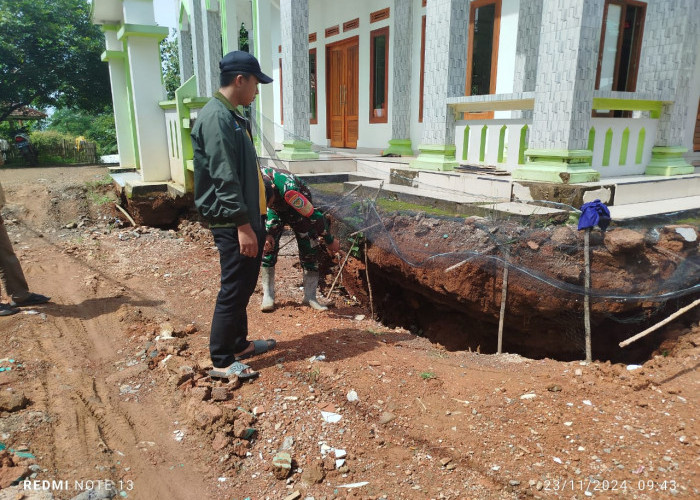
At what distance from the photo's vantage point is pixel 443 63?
249 inches

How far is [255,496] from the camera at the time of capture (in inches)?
89.1

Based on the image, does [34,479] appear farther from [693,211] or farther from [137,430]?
[693,211]

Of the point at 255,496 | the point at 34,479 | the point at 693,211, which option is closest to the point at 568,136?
the point at 693,211

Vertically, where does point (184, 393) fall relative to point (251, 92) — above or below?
below

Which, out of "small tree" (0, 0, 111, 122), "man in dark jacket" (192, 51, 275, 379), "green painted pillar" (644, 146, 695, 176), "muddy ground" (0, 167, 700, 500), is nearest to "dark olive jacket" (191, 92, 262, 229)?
"man in dark jacket" (192, 51, 275, 379)

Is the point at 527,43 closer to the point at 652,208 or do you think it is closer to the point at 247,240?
the point at 652,208

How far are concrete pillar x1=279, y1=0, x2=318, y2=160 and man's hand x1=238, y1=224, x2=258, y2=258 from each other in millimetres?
5296

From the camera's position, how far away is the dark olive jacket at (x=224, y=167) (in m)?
2.71

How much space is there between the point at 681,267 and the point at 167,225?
792 centimetres

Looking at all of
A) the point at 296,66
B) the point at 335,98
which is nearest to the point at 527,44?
the point at 296,66

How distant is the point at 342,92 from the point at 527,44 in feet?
17.6

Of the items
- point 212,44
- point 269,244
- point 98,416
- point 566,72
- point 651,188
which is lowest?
point 98,416

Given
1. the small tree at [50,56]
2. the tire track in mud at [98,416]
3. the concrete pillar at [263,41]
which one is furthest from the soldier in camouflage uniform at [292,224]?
the small tree at [50,56]

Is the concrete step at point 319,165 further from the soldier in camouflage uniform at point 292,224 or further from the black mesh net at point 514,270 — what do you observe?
the soldier in camouflage uniform at point 292,224
